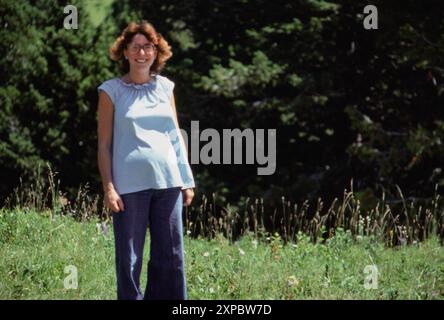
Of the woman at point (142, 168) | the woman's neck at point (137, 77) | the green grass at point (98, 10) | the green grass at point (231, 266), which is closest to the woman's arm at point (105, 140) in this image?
the woman at point (142, 168)

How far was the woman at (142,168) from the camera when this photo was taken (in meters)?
4.29

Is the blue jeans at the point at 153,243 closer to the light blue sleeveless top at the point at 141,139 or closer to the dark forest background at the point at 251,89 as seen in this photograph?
the light blue sleeveless top at the point at 141,139

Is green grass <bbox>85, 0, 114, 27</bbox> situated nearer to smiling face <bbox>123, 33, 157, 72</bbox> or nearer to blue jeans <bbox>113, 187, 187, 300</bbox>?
smiling face <bbox>123, 33, 157, 72</bbox>

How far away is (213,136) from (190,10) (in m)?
2.92

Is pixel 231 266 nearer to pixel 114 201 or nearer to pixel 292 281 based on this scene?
pixel 292 281

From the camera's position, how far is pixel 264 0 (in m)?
15.9

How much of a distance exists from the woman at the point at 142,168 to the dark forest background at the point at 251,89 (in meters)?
9.25

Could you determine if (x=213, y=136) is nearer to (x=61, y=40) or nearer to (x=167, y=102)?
(x=61, y=40)

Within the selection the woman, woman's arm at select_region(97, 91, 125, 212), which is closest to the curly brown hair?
the woman

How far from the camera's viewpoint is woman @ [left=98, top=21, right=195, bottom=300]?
4285mm

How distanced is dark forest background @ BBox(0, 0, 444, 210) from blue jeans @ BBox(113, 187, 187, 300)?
9.26m

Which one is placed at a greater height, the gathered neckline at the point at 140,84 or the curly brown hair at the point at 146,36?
the curly brown hair at the point at 146,36

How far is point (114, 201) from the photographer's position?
13.9 ft

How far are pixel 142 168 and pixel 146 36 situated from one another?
803 mm
